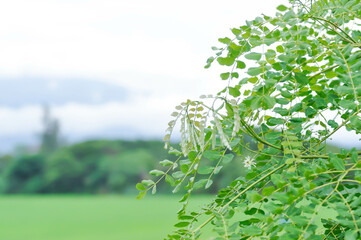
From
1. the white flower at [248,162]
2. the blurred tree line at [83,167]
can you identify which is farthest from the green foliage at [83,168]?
the white flower at [248,162]

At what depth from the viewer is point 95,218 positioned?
47.9ft

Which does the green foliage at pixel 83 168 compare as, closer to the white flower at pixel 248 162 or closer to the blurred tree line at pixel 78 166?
the blurred tree line at pixel 78 166

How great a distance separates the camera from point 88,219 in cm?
1452

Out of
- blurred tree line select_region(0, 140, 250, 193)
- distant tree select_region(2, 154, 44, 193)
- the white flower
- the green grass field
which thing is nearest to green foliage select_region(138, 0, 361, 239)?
the white flower

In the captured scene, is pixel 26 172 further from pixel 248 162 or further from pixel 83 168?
pixel 248 162

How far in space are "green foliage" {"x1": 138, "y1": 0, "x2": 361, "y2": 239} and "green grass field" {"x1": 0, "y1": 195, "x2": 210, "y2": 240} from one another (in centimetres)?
687

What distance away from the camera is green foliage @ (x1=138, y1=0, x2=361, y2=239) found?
0.66 meters

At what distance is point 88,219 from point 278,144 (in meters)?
14.5

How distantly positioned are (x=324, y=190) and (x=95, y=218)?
48.1 ft

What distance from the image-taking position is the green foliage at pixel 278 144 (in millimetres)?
661

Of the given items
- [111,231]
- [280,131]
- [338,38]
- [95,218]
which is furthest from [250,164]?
[95,218]

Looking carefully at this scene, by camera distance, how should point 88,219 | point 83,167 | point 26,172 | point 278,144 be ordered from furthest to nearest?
point 26,172
point 83,167
point 88,219
point 278,144

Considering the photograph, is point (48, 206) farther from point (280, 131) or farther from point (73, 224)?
point (280, 131)

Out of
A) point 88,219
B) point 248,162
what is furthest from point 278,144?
point 88,219
